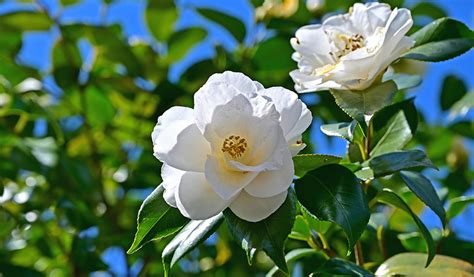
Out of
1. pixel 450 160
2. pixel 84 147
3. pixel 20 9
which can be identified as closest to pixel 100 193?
pixel 84 147

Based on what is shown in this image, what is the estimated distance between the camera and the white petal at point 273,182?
0.62 m

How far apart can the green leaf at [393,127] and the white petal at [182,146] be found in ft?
0.71

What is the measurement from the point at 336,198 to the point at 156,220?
16cm

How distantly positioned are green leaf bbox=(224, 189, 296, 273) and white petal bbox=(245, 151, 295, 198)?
3cm

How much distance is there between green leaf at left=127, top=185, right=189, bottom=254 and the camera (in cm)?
65

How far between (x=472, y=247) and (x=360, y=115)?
30cm

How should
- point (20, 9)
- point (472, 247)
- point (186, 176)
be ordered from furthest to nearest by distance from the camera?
1. point (20, 9)
2. point (472, 247)
3. point (186, 176)

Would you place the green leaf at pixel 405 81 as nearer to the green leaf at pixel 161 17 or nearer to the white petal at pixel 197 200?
the white petal at pixel 197 200

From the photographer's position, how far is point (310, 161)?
0.69m

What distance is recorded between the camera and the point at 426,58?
0.79 m

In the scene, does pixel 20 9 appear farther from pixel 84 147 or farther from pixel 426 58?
pixel 426 58

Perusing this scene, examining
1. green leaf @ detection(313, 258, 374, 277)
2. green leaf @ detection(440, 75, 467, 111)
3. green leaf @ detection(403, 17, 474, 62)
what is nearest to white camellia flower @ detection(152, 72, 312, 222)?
green leaf @ detection(313, 258, 374, 277)

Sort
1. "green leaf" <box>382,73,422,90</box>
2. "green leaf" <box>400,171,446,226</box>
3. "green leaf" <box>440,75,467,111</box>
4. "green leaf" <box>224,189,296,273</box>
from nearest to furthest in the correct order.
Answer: "green leaf" <box>224,189,296,273</box>
"green leaf" <box>400,171,446,226</box>
"green leaf" <box>382,73,422,90</box>
"green leaf" <box>440,75,467,111</box>

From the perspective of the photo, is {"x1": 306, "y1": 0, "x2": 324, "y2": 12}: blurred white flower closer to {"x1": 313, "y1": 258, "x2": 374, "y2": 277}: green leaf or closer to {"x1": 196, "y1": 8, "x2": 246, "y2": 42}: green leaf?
{"x1": 196, "y1": 8, "x2": 246, "y2": 42}: green leaf
